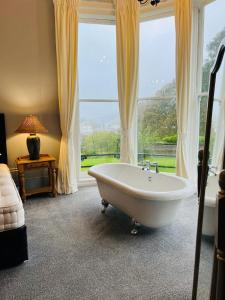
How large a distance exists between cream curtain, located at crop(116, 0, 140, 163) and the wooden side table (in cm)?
126

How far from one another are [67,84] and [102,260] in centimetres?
273

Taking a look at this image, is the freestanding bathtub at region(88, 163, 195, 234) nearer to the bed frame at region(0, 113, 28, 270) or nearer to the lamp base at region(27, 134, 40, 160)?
the lamp base at region(27, 134, 40, 160)

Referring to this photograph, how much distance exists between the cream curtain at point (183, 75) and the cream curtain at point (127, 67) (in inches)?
26.3

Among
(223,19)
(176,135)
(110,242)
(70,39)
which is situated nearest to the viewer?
(110,242)

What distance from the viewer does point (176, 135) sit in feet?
13.6

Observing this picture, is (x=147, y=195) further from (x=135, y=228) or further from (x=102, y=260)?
(x=102, y=260)

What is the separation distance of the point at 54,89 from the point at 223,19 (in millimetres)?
2790

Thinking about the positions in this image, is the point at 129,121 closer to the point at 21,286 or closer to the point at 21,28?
the point at 21,28

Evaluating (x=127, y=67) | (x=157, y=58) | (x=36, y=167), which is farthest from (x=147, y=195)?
(x=157, y=58)

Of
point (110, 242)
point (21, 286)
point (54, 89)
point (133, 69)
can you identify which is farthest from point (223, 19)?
point (21, 286)

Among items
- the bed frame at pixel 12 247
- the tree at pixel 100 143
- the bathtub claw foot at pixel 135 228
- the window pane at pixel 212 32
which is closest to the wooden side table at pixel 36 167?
the tree at pixel 100 143

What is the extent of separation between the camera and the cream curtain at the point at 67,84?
372cm

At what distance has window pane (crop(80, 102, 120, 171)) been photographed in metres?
4.41

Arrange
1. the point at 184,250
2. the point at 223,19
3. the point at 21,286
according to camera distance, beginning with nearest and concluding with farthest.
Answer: the point at 21,286
the point at 184,250
the point at 223,19
